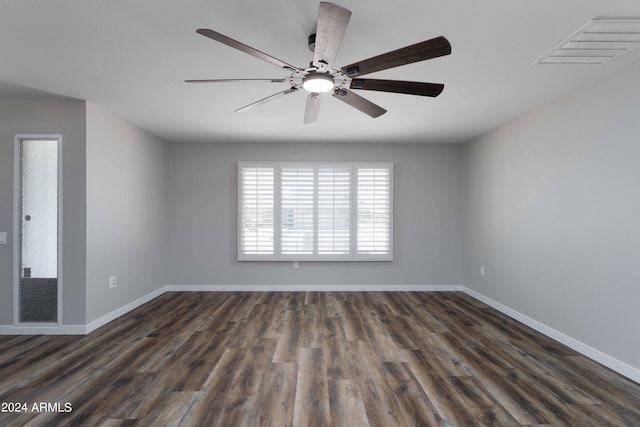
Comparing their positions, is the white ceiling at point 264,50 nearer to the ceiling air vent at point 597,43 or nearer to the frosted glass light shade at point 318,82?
the ceiling air vent at point 597,43

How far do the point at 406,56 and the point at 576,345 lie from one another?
3051 millimetres

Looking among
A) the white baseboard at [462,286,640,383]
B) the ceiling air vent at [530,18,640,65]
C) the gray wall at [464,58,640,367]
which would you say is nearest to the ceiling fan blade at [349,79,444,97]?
the ceiling air vent at [530,18,640,65]

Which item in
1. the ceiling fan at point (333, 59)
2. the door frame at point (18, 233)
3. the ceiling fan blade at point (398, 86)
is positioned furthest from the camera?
the door frame at point (18, 233)

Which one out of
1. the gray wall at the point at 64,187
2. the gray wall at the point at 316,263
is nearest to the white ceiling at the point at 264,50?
the gray wall at the point at 64,187

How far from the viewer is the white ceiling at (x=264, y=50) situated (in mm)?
1848

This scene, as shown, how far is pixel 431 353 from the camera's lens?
9.25 ft

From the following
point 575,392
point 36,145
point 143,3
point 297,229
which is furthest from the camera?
point 297,229

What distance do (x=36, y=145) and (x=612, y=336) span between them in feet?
18.7

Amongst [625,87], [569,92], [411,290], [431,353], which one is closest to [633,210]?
[625,87]

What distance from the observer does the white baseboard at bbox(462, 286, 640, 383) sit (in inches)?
95.5

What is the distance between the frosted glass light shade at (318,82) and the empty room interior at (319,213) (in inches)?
1.3

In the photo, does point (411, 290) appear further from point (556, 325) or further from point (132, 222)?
point (132, 222)

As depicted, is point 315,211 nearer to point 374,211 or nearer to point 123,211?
point 374,211

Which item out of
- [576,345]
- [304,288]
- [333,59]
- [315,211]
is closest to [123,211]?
[315,211]
